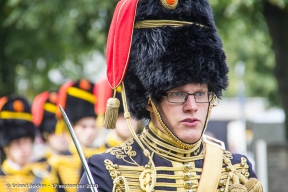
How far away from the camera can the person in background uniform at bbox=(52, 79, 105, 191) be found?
936 cm

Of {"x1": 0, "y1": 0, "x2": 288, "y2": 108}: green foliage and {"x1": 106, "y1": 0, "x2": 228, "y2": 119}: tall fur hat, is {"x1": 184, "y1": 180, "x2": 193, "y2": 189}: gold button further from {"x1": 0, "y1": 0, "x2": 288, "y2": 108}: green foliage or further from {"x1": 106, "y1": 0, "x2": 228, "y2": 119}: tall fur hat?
{"x1": 0, "y1": 0, "x2": 288, "y2": 108}: green foliage

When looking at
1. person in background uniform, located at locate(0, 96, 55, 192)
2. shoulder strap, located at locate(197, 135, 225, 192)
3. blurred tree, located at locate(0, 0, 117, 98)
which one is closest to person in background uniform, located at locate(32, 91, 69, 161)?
person in background uniform, located at locate(0, 96, 55, 192)

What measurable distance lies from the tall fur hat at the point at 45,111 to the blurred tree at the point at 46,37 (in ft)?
3.26

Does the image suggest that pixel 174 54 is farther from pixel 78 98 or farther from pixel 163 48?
pixel 78 98

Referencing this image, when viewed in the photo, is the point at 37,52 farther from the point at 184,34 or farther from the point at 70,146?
the point at 184,34

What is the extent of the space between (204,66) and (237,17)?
23.5 feet

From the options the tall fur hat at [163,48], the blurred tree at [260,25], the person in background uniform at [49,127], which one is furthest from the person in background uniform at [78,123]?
the tall fur hat at [163,48]

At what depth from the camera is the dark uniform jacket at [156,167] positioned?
463 centimetres

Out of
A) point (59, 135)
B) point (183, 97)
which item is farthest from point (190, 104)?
point (59, 135)

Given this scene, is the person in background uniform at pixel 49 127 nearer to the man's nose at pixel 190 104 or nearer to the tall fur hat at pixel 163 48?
the tall fur hat at pixel 163 48

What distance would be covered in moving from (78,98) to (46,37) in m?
2.33

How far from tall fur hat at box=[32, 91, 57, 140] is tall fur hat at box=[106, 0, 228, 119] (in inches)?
272

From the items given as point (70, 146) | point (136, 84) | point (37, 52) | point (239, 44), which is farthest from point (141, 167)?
point (239, 44)

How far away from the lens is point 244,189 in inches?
183
